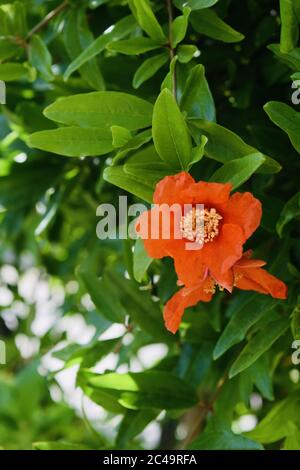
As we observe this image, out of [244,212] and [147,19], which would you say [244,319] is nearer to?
[244,212]

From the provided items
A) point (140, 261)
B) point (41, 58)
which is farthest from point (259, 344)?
point (41, 58)

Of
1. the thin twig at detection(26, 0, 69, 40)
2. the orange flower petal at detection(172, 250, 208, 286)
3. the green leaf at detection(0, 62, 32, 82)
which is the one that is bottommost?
the orange flower petal at detection(172, 250, 208, 286)

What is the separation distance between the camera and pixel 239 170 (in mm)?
590

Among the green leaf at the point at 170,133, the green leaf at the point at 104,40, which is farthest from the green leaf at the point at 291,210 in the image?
the green leaf at the point at 104,40

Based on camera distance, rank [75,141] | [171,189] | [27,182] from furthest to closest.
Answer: [27,182], [75,141], [171,189]

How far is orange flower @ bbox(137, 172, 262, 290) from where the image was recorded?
1.90ft

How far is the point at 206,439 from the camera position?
0.82 metres

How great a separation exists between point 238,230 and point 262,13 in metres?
0.39

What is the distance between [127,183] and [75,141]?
9cm

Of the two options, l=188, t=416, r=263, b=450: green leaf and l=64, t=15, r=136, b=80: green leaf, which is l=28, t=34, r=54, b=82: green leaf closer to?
l=64, t=15, r=136, b=80: green leaf

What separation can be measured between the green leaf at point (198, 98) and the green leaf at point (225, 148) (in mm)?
37

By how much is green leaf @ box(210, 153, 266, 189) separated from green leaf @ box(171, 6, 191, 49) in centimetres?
15

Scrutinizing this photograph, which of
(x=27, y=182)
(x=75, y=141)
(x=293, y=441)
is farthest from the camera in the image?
(x=27, y=182)

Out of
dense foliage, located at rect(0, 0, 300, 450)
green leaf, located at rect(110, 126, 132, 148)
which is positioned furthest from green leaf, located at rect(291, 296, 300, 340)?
green leaf, located at rect(110, 126, 132, 148)
